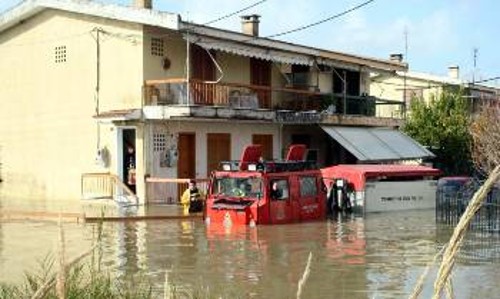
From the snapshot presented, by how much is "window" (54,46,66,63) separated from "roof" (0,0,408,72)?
1488mm

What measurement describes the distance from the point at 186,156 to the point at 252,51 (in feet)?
14.4

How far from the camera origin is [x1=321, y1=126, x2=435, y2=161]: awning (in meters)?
31.3

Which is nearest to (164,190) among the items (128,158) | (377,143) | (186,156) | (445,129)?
(186,156)

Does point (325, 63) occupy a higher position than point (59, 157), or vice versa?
point (325, 63)

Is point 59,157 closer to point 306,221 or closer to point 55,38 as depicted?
point 55,38

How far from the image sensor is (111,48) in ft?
91.8

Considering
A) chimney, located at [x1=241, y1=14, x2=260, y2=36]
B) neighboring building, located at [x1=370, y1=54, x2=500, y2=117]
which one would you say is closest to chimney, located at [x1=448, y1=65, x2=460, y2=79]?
neighboring building, located at [x1=370, y1=54, x2=500, y2=117]

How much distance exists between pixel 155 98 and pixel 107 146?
292cm

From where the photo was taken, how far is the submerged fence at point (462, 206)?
2007 centimetres

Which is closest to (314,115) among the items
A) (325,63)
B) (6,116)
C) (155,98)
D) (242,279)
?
(325,63)

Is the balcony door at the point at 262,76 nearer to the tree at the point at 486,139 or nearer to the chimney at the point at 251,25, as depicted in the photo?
the chimney at the point at 251,25

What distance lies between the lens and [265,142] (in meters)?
31.4

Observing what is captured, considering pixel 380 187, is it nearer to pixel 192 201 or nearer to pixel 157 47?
pixel 192 201

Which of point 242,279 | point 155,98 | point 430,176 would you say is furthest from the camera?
point 430,176
